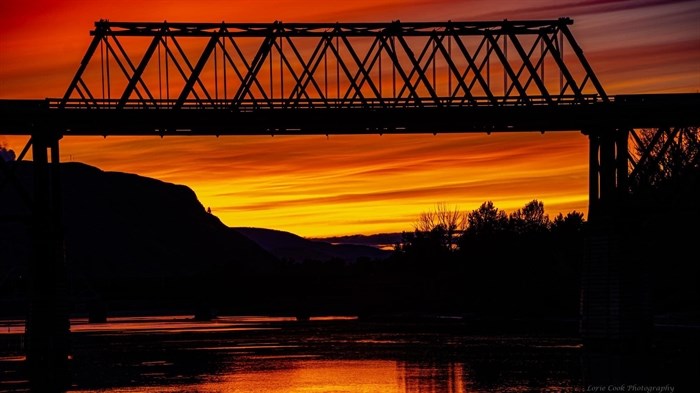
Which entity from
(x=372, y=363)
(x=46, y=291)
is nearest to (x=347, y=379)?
(x=372, y=363)

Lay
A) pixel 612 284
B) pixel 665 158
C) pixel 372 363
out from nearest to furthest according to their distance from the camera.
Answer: pixel 612 284, pixel 372 363, pixel 665 158

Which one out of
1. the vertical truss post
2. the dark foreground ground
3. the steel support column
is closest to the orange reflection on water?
the dark foreground ground

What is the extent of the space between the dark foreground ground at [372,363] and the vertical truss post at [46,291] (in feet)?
5.47

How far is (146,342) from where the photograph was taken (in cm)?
12325

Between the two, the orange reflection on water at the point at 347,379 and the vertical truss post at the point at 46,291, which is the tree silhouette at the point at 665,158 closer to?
the orange reflection on water at the point at 347,379

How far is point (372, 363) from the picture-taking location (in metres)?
89.1

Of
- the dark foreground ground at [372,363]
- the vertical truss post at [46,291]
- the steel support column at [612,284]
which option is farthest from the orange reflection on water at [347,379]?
the vertical truss post at [46,291]

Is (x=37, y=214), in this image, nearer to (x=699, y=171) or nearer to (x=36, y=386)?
(x=36, y=386)

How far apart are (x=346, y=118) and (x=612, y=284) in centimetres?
1989

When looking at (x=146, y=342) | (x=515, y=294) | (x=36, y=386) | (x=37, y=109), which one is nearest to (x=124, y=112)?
(x=37, y=109)

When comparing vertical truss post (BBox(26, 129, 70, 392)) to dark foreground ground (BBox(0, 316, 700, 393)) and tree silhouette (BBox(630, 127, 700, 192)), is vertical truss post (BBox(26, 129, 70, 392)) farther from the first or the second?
tree silhouette (BBox(630, 127, 700, 192))

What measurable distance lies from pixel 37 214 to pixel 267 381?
1825cm

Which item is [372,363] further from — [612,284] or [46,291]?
[46,291]

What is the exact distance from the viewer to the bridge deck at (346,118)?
276 ft
